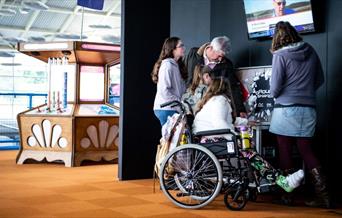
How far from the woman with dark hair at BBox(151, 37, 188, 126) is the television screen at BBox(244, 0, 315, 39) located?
29.3 inches

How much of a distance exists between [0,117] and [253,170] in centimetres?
705

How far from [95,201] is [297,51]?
2002mm

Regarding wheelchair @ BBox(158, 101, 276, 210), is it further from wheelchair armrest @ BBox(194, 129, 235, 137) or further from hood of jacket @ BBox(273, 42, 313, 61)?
hood of jacket @ BBox(273, 42, 313, 61)

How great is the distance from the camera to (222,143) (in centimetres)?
359

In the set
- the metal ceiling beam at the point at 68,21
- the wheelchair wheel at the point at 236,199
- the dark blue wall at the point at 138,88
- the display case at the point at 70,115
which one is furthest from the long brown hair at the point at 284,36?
the metal ceiling beam at the point at 68,21

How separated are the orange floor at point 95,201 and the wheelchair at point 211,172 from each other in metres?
0.11

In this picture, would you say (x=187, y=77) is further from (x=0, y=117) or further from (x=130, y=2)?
(x=0, y=117)

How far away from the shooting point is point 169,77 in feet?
14.6

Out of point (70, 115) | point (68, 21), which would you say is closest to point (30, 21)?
point (68, 21)

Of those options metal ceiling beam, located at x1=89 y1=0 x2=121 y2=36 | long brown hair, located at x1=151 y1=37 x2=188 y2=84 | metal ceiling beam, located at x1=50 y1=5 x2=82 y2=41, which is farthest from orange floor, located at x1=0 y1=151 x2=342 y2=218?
metal ceiling beam, located at x1=50 y1=5 x2=82 y2=41

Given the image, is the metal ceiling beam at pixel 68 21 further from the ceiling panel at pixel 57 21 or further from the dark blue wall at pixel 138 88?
the dark blue wall at pixel 138 88

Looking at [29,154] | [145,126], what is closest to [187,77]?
[145,126]

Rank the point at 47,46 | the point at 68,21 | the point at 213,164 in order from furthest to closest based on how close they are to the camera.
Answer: the point at 68,21
the point at 47,46
the point at 213,164

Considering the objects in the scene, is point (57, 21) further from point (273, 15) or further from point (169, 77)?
point (273, 15)
